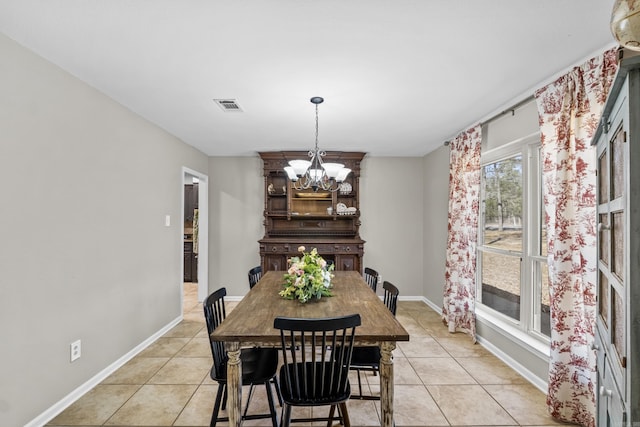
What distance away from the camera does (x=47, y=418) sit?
2.17 metres

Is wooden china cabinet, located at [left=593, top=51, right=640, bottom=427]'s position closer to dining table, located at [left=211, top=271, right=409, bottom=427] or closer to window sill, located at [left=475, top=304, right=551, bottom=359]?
dining table, located at [left=211, top=271, right=409, bottom=427]

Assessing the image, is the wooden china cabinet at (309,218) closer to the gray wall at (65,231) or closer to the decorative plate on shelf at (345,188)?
the decorative plate on shelf at (345,188)

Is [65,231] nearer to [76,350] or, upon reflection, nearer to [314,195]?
[76,350]

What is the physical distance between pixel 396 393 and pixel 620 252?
1935 mm

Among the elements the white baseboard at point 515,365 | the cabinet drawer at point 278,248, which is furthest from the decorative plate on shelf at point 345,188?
the white baseboard at point 515,365

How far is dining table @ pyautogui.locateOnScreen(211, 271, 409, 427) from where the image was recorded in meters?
1.73

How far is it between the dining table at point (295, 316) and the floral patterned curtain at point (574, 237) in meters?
1.17

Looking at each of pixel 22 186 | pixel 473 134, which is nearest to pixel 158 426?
pixel 22 186

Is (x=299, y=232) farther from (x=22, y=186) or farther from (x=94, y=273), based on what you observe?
(x=22, y=186)

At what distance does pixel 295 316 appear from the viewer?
2023 mm

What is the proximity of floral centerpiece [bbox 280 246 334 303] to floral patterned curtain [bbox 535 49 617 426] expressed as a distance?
5.32 ft

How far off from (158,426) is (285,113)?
107 inches

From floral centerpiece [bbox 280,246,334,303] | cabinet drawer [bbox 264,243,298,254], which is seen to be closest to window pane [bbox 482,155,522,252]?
floral centerpiece [bbox 280,246,334,303]

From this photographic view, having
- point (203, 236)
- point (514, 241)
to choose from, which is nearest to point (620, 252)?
point (514, 241)
